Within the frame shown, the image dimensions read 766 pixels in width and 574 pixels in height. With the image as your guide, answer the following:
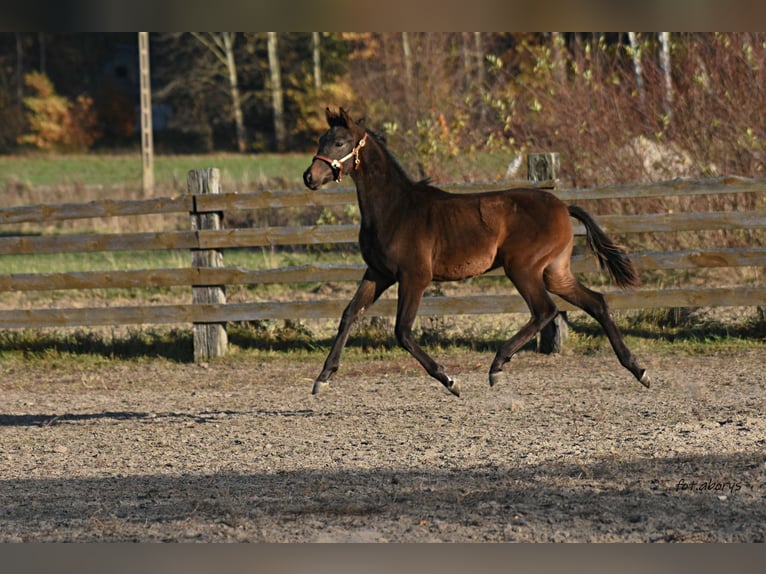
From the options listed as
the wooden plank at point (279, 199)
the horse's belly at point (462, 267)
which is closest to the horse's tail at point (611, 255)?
A: the horse's belly at point (462, 267)

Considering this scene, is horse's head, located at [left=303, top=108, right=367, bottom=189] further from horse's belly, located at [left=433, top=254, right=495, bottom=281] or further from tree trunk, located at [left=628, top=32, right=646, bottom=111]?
tree trunk, located at [left=628, top=32, right=646, bottom=111]

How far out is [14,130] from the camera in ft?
170

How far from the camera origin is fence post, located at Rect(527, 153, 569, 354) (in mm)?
10039

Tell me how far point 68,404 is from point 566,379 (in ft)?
13.2

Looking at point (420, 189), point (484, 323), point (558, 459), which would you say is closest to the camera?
point (558, 459)

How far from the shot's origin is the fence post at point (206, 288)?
33.5ft

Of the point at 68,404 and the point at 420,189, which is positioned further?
the point at 68,404

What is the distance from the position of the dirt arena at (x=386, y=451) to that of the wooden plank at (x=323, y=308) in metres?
0.45

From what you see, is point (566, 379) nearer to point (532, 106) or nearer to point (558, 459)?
point (558, 459)

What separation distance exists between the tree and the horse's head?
40356 mm

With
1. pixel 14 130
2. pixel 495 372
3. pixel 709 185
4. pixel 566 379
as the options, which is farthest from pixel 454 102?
pixel 14 130

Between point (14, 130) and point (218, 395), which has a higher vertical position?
point (14, 130)

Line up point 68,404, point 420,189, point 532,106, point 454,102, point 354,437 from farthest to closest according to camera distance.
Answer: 1. point 454,102
2. point 532,106
3. point 68,404
4. point 420,189
5. point 354,437

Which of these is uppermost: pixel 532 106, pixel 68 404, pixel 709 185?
pixel 532 106
